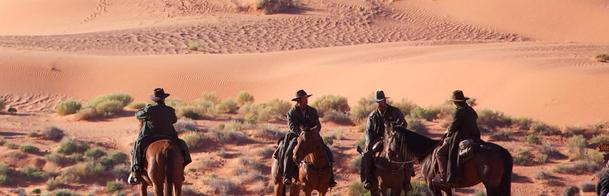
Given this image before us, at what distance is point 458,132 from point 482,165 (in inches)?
25.2

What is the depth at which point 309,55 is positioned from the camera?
50125 mm

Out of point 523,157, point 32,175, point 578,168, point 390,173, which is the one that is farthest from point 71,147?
point 578,168

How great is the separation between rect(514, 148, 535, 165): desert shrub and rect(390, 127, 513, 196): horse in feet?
28.6

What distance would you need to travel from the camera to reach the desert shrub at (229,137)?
86.8 ft

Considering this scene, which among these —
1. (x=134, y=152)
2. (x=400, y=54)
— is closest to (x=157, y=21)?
(x=400, y=54)

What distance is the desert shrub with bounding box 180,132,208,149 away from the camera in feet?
85.6

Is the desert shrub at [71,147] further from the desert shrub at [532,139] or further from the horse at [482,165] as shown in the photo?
the horse at [482,165]

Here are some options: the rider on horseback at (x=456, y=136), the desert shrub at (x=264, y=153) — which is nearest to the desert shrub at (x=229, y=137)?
the desert shrub at (x=264, y=153)

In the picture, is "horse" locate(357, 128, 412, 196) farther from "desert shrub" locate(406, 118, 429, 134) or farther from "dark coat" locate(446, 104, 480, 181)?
"desert shrub" locate(406, 118, 429, 134)

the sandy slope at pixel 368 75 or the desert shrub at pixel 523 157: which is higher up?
the sandy slope at pixel 368 75

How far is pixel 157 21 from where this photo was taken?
2579 inches

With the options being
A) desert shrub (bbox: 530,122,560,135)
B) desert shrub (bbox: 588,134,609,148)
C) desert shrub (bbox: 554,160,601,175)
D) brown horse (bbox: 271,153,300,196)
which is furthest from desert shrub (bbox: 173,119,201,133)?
desert shrub (bbox: 588,134,609,148)

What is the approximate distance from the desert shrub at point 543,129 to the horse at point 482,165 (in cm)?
1266

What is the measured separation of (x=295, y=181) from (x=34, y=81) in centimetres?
2596
